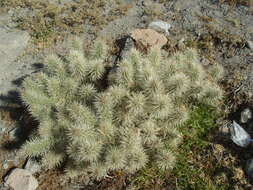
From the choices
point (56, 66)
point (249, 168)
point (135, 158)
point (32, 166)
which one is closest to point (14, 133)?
point (32, 166)

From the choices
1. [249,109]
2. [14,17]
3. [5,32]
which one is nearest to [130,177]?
[249,109]

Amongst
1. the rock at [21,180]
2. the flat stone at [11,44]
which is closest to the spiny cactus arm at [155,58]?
the rock at [21,180]

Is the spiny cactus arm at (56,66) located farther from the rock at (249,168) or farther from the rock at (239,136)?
the rock at (249,168)

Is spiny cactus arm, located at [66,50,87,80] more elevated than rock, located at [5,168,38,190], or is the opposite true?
spiny cactus arm, located at [66,50,87,80]

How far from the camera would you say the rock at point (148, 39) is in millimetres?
5791

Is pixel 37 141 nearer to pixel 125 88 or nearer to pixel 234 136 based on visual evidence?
pixel 125 88

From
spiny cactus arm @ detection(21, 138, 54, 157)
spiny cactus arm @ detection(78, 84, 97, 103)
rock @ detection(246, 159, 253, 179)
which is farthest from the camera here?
spiny cactus arm @ detection(78, 84, 97, 103)

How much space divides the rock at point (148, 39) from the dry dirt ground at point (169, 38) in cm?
25

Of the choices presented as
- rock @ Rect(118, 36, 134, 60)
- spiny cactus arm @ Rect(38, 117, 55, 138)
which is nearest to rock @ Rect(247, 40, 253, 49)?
rock @ Rect(118, 36, 134, 60)

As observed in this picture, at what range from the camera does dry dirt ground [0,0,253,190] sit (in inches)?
164

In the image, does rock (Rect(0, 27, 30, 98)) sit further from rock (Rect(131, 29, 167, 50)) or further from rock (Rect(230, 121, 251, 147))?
rock (Rect(230, 121, 251, 147))

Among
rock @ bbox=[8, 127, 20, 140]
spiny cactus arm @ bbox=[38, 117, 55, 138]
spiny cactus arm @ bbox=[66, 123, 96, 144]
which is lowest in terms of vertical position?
rock @ bbox=[8, 127, 20, 140]

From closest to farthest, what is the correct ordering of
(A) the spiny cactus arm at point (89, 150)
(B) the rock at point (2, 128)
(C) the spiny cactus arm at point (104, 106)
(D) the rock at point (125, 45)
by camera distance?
(A) the spiny cactus arm at point (89, 150) → (C) the spiny cactus arm at point (104, 106) → (B) the rock at point (2, 128) → (D) the rock at point (125, 45)

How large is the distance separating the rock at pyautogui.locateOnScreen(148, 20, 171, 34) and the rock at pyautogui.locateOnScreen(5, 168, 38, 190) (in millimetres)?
3890
